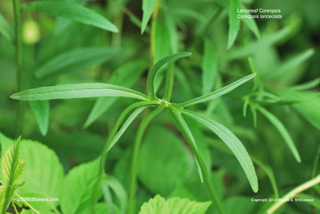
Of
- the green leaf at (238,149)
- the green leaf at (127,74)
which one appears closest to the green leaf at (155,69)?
the green leaf at (238,149)

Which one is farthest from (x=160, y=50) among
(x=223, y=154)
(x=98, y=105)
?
(x=223, y=154)

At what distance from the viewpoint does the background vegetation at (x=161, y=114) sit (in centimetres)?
36

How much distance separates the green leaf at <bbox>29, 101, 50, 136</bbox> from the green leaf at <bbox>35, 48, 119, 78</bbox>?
4.6 inches

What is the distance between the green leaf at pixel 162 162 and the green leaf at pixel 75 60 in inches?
4.6

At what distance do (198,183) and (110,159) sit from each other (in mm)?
136

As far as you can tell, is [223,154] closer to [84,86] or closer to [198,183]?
[198,183]

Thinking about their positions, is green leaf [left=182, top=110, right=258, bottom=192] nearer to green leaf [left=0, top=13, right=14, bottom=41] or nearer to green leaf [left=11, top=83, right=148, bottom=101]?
green leaf [left=11, top=83, right=148, bottom=101]

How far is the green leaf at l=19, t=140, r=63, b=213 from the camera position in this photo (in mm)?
323

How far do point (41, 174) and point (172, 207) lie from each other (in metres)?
0.13

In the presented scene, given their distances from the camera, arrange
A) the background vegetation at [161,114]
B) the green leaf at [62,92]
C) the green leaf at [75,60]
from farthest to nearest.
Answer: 1. the green leaf at [75,60]
2. the background vegetation at [161,114]
3. the green leaf at [62,92]

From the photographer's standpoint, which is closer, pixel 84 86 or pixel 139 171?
pixel 84 86

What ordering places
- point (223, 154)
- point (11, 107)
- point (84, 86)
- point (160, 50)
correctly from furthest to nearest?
point (11, 107) < point (223, 154) < point (160, 50) < point (84, 86)

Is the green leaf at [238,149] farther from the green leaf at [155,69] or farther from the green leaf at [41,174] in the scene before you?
the green leaf at [41,174]

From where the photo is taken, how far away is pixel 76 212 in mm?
325
